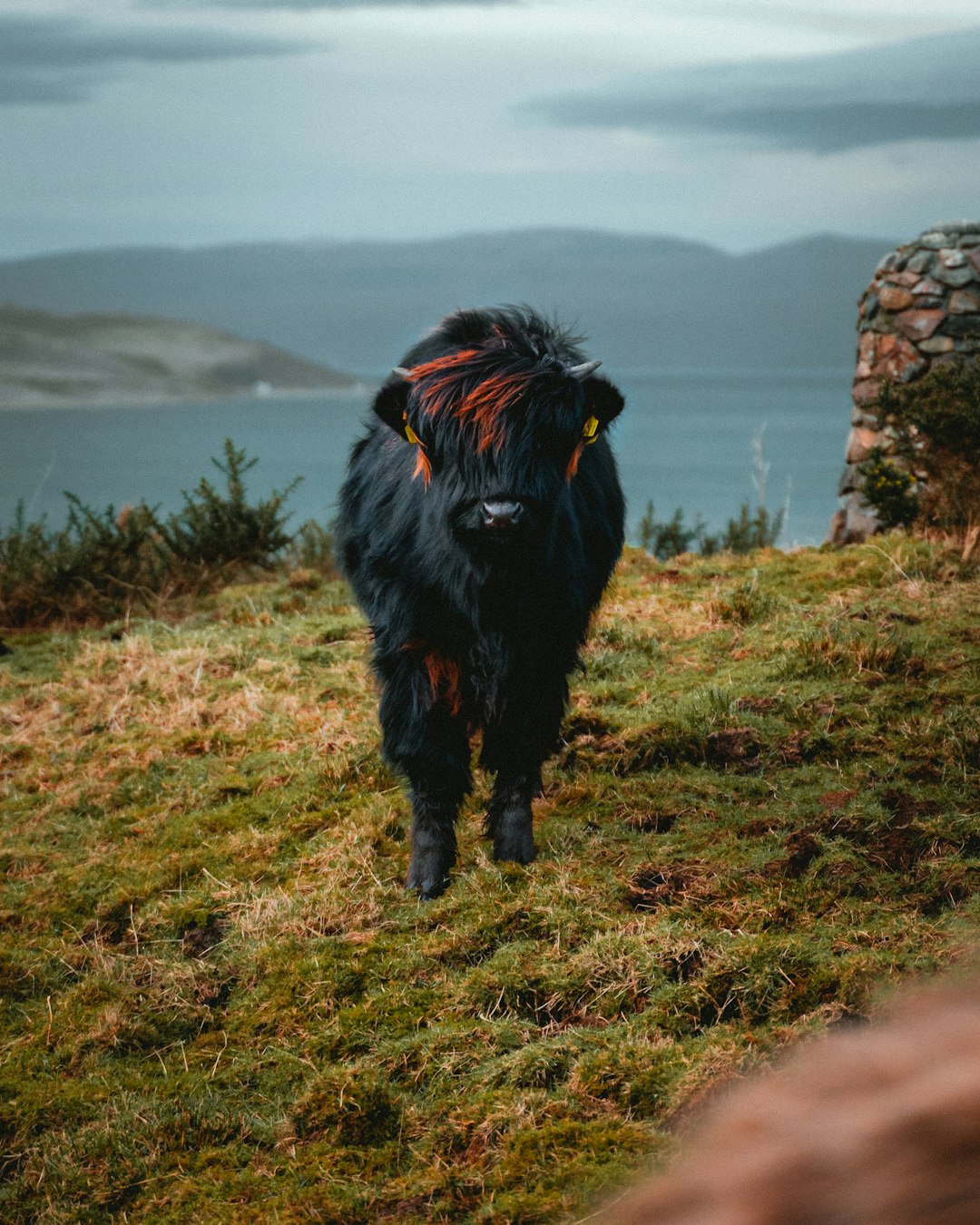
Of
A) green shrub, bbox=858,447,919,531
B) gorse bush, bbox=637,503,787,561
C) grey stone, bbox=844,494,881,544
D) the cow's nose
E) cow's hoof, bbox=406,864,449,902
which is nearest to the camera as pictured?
the cow's nose

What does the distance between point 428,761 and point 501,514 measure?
1118 mm

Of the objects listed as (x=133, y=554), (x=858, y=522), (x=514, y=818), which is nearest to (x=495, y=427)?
(x=514, y=818)

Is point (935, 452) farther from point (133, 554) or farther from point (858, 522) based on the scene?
point (133, 554)

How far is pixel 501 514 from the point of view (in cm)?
404

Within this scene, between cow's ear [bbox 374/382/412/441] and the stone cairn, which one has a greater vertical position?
the stone cairn

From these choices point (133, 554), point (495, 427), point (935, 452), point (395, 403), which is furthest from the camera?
point (133, 554)

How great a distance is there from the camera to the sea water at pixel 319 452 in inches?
774

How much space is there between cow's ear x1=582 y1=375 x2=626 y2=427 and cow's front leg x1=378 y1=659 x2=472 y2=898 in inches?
45.7

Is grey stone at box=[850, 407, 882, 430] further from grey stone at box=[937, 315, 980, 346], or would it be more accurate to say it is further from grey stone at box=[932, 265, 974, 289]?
grey stone at box=[932, 265, 974, 289]

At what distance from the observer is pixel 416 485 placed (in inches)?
181

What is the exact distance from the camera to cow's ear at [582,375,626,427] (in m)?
4.52

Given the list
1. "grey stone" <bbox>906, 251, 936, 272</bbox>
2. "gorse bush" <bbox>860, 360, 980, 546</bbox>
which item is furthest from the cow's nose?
"grey stone" <bbox>906, 251, 936, 272</bbox>

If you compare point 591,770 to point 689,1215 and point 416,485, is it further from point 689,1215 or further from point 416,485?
point 689,1215

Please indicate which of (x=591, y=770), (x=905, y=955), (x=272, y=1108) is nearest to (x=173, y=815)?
(x=591, y=770)
